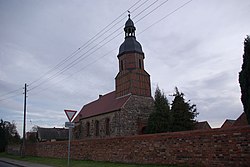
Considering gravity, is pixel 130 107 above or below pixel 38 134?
above

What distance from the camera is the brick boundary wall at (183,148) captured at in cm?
855

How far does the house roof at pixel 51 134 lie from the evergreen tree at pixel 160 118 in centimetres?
2987


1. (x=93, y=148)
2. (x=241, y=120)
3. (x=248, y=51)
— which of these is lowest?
(x=93, y=148)

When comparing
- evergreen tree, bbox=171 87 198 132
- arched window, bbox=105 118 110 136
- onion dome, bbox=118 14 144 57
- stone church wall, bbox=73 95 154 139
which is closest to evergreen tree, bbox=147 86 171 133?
evergreen tree, bbox=171 87 198 132

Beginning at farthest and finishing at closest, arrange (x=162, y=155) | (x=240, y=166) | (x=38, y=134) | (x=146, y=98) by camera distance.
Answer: (x=38, y=134), (x=146, y=98), (x=162, y=155), (x=240, y=166)

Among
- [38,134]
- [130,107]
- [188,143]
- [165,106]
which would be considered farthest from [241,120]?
[38,134]

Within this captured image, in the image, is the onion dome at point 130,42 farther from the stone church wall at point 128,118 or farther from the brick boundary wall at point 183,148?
the brick boundary wall at point 183,148

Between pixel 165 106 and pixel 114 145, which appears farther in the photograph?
pixel 165 106

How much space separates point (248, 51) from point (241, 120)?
15.1 metres

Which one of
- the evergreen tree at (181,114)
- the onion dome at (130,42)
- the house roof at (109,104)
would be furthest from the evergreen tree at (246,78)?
the onion dome at (130,42)

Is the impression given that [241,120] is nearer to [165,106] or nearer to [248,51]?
[165,106]

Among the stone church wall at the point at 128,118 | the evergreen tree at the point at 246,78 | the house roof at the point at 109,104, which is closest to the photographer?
the evergreen tree at the point at 246,78

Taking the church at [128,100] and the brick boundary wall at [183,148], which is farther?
the church at [128,100]

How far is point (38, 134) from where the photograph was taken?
51.7m
